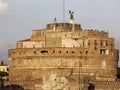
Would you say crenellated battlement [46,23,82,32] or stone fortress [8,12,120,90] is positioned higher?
crenellated battlement [46,23,82,32]

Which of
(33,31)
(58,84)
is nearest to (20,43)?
(33,31)

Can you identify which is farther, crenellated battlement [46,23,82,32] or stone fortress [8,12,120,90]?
crenellated battlement [46,23,82,32]

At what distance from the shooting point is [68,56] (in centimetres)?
6569

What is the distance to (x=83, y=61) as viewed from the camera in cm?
6581

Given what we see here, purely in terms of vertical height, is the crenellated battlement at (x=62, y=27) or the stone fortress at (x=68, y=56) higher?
the crenellated battlement at (x=62, y=27)

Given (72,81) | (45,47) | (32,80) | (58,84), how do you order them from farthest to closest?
(45,47), (32,80), (72,81), (58,84)

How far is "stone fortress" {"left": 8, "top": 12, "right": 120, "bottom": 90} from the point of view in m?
65.8

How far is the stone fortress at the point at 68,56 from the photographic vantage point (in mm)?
65750

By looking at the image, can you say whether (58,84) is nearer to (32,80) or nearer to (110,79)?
(32,80)

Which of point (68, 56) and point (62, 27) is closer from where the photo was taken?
point (68, 56)

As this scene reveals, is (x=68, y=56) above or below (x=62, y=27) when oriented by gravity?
below

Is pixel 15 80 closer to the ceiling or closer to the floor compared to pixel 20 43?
closer to the floor

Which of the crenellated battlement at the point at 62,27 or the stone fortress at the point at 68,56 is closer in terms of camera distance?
the stone fortress at the point at 68,56

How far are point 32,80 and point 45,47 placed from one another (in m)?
5.57
